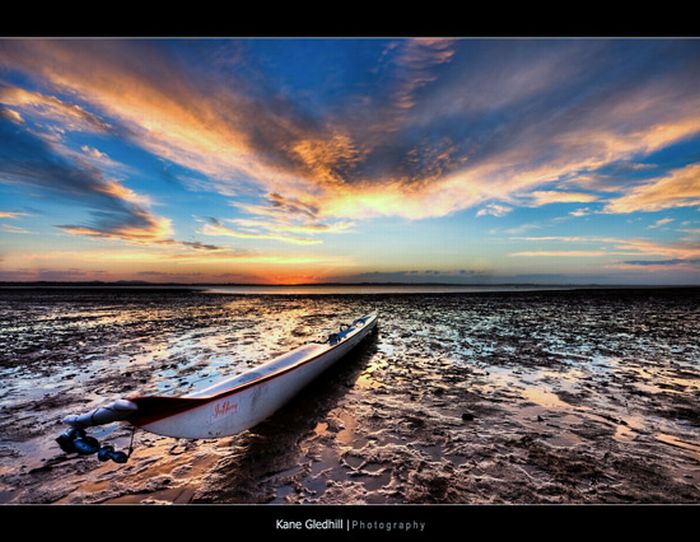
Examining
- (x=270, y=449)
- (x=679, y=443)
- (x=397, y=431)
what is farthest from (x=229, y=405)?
(x=679, y=443)

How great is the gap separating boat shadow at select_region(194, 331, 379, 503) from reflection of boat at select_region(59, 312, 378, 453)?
30 cm

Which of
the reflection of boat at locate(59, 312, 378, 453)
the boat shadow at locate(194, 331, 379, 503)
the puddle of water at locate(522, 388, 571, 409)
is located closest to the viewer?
the reflection of boat at locate(59, 312, 378, 453)

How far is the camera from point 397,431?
4504 millimetres

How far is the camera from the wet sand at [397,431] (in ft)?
10.4

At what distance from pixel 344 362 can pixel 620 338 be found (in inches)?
454

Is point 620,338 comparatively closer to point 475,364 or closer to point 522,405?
point 475,364

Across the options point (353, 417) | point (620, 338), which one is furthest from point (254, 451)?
point (620, 338)

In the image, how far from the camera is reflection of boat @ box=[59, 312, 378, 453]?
2424mm

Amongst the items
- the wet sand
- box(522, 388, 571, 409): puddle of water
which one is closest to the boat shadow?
the wet sand

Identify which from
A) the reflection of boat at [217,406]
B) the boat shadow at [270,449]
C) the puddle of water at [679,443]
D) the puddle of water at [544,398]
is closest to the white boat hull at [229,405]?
the reflection of boat at [217,406]

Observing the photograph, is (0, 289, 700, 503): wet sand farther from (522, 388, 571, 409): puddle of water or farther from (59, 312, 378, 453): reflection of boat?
(59, 312, 378, 453): reflection of boat

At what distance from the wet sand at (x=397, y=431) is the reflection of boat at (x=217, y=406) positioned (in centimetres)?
49

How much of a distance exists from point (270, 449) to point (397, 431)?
191cm
